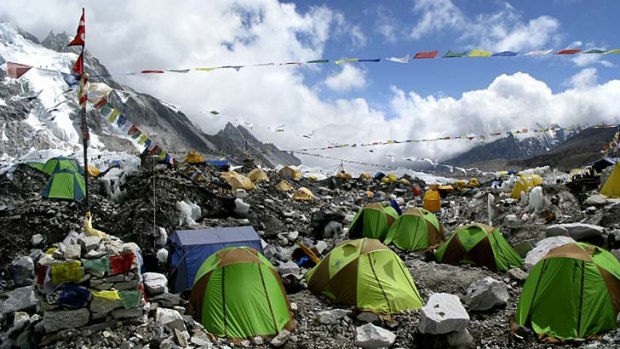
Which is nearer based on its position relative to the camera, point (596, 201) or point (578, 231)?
point (578, 231)

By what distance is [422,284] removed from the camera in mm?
11125

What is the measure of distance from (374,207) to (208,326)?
1189 cm

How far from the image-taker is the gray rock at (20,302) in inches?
312

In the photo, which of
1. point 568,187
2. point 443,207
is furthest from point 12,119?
point 568,187

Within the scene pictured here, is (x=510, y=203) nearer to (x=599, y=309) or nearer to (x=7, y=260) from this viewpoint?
(x=599, y=309)

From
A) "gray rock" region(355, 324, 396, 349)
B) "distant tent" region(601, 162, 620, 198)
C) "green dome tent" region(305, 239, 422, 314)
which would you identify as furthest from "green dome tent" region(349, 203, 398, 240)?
"gray rock" region(355, 324, 396, 349)

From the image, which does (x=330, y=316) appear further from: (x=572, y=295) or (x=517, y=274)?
(x=517, y=274)

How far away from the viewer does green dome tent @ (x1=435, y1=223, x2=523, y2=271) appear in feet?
41.5

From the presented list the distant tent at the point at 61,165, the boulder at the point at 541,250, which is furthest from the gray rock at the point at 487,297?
the distant tent at the point at 61,165

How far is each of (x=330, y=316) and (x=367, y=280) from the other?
3.96ft

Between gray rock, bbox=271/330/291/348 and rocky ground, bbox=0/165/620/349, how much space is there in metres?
0.03

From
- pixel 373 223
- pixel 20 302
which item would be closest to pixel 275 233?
pixel 373 223

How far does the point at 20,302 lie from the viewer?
315 inches

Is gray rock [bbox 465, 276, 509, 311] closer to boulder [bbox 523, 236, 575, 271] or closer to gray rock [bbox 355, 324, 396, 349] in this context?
gray rock [bbox 355, 324, 396, 349]
